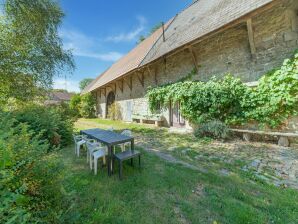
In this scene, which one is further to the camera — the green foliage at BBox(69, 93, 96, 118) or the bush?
the green foliage at BBox(69, 93, 96, 118)

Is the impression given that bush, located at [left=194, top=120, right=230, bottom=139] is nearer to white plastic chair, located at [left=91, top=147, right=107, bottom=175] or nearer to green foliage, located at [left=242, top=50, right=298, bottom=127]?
green foliage, located at [left=242, top=50, right=298, bottom=127]

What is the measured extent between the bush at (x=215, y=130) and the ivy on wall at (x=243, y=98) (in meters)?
0.32

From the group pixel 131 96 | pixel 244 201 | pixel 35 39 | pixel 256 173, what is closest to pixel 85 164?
pixel 244 201

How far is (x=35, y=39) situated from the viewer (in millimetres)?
6539

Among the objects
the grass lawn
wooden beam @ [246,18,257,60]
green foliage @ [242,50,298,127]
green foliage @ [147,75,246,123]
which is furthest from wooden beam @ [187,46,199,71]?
the grass lawn

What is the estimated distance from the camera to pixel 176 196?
248 centimetres

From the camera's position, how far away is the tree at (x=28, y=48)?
6.08 m

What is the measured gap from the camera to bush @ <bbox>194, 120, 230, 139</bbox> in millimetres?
5652

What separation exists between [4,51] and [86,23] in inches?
284

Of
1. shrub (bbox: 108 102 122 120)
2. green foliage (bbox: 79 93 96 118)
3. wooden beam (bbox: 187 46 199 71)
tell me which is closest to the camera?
wooden beam (bbox: 187 46 199 71)

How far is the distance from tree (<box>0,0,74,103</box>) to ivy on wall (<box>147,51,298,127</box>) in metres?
5.50

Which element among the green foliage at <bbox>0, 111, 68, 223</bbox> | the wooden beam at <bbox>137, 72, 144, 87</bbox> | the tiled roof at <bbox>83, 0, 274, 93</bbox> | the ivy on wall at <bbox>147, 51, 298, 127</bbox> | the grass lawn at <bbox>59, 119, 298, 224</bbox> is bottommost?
the grass lawn at <bbox>59, 119, 298, 224</bbox>

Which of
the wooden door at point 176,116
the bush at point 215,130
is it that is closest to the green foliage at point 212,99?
the bush at point 215,130

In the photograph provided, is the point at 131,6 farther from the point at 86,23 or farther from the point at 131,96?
the point at 131,96
